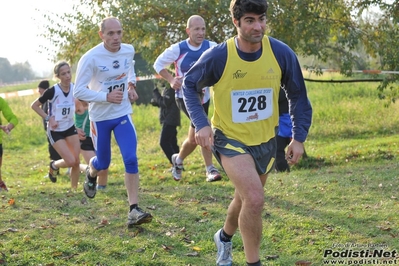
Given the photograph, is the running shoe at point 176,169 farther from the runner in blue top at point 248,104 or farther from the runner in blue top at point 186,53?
the runner in blue top at point 248,104

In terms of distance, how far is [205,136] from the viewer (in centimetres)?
471

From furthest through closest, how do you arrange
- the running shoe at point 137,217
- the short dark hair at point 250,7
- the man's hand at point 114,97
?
the man's hand at point 114,97, the running shoe at point 137,217, the short dark hair at point 250,7

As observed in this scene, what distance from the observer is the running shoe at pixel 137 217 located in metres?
6.43

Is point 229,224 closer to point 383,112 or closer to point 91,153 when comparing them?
point 91,153

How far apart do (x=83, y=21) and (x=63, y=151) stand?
4.73 m

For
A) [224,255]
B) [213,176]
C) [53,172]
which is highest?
[224,255]

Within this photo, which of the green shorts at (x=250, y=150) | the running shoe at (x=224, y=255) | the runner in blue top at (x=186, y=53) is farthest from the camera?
the runner in blue top at (x=186, y=53)

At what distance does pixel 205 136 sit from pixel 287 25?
287 inches

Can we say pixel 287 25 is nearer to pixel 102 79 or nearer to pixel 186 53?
pixel 186 53

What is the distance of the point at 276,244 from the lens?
595 cm

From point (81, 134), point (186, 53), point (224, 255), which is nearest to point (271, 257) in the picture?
point (224, 255)

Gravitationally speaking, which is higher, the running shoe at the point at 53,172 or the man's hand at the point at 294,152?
the man's hand at the point at 294,152

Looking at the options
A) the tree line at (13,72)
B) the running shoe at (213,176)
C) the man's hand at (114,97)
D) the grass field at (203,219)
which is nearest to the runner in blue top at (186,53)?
the running shoe at (213,176)

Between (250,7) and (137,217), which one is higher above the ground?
(250,7)
